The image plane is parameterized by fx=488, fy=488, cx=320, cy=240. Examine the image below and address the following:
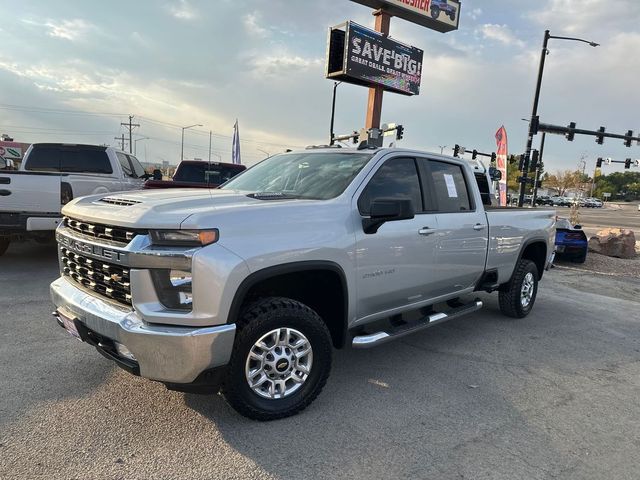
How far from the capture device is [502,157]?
19.7 metres

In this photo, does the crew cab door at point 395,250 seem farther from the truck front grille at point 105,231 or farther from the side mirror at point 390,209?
the truck front grille at point 105,231

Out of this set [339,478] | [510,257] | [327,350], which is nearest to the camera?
[339,478]

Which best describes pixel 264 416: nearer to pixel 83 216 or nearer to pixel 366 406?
pixel 366 406

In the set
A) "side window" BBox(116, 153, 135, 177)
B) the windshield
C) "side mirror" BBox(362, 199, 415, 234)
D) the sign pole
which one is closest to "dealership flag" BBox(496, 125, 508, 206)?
the sign pole

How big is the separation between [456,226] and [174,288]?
2.91 m

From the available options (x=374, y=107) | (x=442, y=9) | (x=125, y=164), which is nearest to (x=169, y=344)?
(x=125, y=164)

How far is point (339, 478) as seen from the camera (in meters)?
2.72

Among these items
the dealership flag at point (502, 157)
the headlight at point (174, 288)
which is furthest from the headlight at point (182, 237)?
the dealership flag at point (502, 157)

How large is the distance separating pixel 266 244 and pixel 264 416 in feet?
3.77

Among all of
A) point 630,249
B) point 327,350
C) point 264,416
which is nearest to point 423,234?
point 327,350

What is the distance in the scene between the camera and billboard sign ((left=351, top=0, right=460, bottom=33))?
1850cm

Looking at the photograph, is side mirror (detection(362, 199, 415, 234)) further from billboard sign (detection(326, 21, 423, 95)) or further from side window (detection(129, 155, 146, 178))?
billboard sign (detection(326, 21, 423, 95))

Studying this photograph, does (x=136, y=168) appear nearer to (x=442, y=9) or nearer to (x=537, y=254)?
(x=537, y=254)

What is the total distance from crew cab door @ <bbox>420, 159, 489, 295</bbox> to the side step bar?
0.22 meters
